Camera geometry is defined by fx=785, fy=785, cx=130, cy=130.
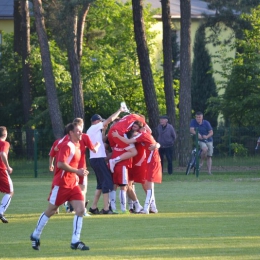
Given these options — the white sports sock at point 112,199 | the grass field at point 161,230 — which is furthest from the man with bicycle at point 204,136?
the white sports sock at point 112,199

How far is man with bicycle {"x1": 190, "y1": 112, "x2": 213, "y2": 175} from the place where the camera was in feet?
88.5

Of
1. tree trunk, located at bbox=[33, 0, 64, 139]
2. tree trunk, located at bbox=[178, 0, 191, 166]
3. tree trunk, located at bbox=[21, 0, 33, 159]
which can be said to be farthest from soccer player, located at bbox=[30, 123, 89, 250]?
tree trunk, located at bbox=[21, 0, 33, 159]

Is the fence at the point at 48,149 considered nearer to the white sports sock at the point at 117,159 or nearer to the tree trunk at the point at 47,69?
the tree trunk at the point at 47,69

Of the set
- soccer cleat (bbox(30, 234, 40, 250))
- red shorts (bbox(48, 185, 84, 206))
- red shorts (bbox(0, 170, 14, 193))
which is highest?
red shorts (bbox(48, 185, 84, 206))

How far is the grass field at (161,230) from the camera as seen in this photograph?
34.8ft

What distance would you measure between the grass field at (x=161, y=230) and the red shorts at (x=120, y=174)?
2.38 feet

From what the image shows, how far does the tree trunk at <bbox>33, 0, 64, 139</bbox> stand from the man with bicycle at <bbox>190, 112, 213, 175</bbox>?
6.80 metres

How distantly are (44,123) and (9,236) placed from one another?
26585mm

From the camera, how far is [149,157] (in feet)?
52.3

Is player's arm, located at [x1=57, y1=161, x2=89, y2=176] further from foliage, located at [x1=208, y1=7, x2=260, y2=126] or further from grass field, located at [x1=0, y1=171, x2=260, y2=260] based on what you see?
foliage, located at [x1=208, y1=7, x2=260, y2=126]

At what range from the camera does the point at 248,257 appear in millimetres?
10008

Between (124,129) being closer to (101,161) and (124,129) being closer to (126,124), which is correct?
(126,124)

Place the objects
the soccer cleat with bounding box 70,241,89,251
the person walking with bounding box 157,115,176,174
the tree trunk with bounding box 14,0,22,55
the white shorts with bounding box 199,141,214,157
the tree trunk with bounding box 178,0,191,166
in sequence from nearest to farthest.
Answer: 1. the soccer cleat with bounding box 70,241,89,251
2. the person walking with bounding box 157,115,176,174
3. the white shorts with bounding box 199,141,214,157
4. the tree trunk with bounding box 178,0,191,166
5. the tree trunk with bounding box 14,0,22,55

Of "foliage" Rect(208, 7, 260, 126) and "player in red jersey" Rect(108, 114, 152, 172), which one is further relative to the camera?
"foliage" Rect(208, 7, 260, 126)
